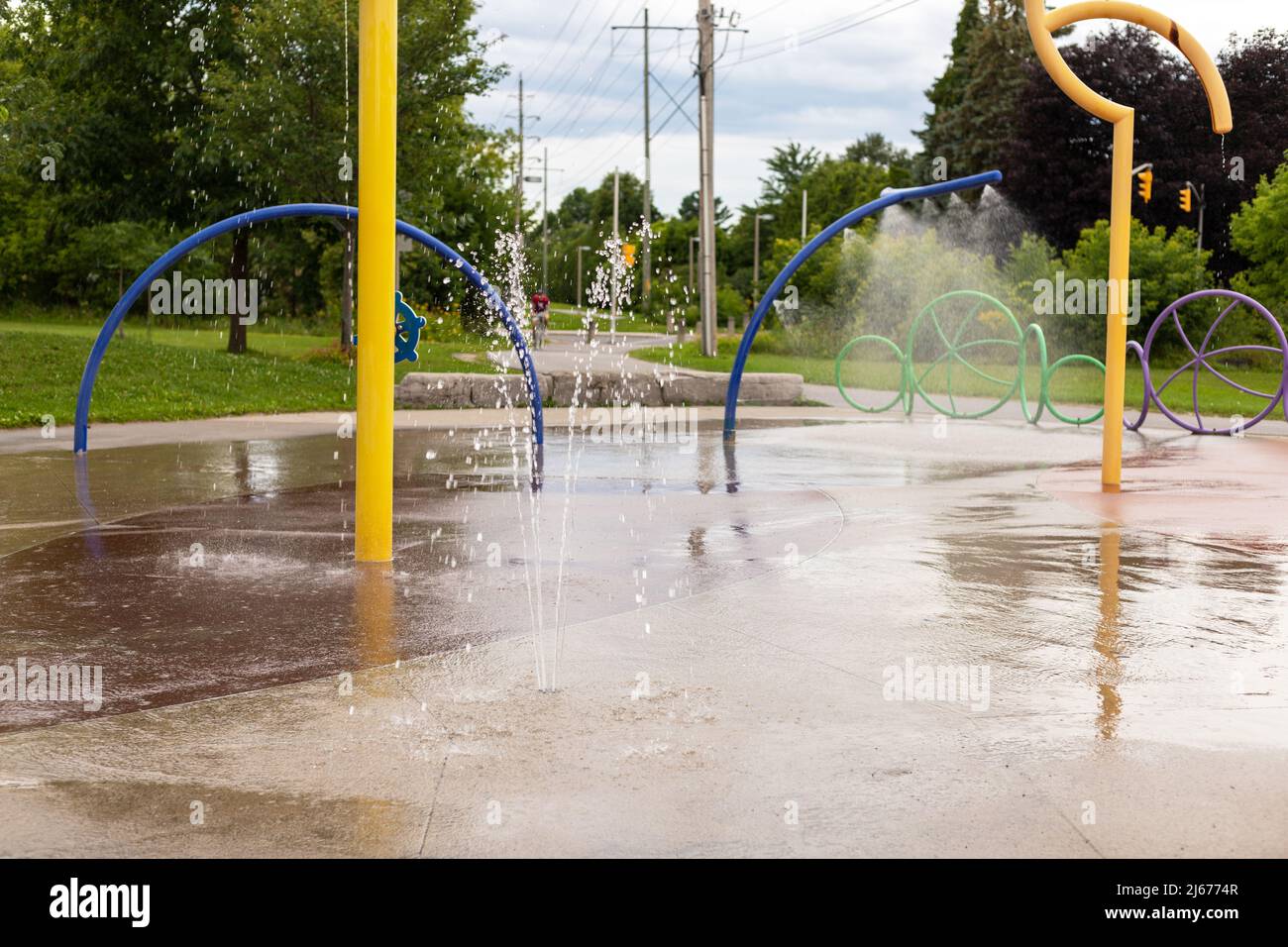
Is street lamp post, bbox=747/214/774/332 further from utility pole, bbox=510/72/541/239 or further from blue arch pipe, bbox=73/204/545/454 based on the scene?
blue arch pipe, bbox=73/204/545/454

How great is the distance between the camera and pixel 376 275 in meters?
8.25

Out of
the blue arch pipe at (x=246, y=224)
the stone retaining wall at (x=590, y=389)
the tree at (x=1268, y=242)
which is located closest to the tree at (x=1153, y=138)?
the tree at (x=1268, y=242)

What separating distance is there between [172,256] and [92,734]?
9.89 metres

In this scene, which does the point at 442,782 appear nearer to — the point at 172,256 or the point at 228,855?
the point at 228,855

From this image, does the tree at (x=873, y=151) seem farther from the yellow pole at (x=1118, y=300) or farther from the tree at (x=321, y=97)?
the yellow pole at (x=1118, y=300)

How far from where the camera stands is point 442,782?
14.5ft

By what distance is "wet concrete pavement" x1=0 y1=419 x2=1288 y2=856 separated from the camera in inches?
162

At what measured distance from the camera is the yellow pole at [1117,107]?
11.4 m

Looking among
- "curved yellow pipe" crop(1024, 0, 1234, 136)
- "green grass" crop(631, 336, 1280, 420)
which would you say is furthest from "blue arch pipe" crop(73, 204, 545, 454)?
"green grass" crop(631, 336, 1280, 420)

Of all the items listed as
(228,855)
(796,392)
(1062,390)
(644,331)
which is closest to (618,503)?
(228,855)

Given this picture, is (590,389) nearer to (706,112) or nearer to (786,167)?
(706,112)

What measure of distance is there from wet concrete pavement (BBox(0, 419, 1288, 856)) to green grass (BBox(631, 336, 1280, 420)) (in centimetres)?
1410

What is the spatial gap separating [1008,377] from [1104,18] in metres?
Answer: 20.2

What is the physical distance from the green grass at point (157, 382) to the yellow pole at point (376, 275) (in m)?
9.28
